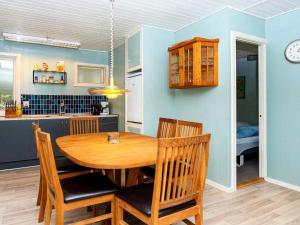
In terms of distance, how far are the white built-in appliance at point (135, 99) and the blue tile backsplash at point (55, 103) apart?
53.7 inches

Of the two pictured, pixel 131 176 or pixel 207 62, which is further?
pixel 207 62

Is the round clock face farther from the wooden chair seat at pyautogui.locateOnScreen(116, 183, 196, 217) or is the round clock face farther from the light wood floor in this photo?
the wooden chair seat at pyautogui.locateOnScreen(116, 183, 196, 217)

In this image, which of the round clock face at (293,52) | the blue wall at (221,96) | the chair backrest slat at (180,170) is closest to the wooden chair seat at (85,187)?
the chair backrest slat at (180,170)

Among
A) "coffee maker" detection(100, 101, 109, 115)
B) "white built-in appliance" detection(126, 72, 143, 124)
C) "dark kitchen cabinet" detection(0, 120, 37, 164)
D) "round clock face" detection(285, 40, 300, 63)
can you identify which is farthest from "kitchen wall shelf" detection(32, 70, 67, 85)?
"round clock face" detection(285, 40, 300, 63)

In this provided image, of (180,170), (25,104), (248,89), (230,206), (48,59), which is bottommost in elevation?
(230,206)

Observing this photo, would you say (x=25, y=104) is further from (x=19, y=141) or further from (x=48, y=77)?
(x=19, y=141)

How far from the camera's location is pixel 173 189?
1426mm

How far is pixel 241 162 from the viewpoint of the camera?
12.7ft

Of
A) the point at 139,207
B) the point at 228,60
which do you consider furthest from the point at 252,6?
the point at 139,207

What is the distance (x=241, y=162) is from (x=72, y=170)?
2867 mm

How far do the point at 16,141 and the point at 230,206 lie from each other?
11.1 feet

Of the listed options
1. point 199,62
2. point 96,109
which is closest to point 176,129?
point 199,62

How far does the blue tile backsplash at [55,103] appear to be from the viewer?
14.4 feet

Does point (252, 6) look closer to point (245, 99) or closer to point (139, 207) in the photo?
point (139, 207)
